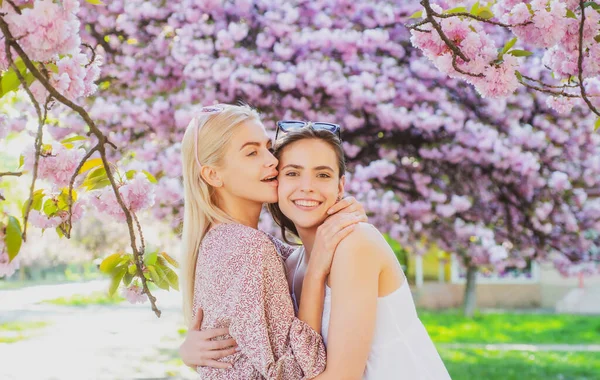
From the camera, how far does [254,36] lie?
7.14 meters

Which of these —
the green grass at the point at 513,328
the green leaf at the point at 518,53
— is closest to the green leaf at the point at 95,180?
the green leaf at the point at 518,53

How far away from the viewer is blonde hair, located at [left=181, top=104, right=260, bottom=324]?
2.69 metres

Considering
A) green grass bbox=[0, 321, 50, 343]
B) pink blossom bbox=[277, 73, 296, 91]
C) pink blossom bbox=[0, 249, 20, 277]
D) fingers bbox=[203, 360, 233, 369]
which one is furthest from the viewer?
green grass bbox=[0, 321, 50, 343]

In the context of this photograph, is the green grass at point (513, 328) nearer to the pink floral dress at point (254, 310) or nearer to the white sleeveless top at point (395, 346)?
the white sleeveless top at point (395, 346)

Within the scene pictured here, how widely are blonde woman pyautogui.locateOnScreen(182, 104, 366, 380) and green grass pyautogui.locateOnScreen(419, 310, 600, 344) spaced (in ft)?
32.7

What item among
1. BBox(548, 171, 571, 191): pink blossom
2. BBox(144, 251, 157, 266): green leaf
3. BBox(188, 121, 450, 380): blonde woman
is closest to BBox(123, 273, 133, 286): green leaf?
BBox(144, 251, 157, 266): green leaf

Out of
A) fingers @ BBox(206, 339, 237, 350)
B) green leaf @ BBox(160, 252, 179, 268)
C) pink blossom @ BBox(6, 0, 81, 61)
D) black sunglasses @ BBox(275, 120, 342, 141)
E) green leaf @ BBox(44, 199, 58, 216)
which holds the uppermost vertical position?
pink blossom @ BBox(6, 0, 81, 61)

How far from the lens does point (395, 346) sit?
243 centimetres

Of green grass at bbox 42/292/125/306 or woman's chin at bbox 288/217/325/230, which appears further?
green grass at bbox 42/292/125/306

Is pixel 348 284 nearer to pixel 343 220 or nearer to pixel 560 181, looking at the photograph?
pixel 343 220

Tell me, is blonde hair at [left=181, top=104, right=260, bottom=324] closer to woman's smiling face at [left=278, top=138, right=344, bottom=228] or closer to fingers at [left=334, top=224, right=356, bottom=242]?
woman's smiling face at [left=278, top=138, right=344, bottom=228]

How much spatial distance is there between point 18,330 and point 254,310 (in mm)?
14390

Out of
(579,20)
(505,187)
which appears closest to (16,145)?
(505,187)

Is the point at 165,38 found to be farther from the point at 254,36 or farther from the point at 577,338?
the point at 577,338
